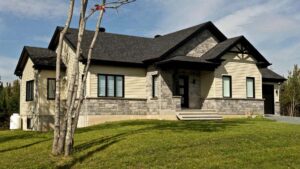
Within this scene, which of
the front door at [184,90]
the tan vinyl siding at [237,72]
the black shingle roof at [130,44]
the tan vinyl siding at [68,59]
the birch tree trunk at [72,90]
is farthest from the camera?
the front door at [184,90]

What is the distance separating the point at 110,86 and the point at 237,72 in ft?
30.0

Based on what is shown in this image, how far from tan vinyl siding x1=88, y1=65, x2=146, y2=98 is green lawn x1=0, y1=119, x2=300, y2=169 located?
27.7 ft

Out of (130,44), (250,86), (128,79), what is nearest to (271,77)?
(250,86)

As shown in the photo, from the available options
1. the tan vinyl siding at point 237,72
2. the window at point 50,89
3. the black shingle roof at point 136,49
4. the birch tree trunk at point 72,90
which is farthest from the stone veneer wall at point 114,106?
the birch tree trunk at point 72,90

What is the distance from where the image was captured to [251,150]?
13352mm

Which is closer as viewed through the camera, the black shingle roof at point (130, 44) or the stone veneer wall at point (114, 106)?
the stone veneer wall at point (114, 106)

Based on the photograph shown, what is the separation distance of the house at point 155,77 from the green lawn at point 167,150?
8.86m

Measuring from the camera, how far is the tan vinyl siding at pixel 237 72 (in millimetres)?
27922

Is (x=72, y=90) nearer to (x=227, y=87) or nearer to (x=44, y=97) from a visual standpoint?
(x=44, y=97)

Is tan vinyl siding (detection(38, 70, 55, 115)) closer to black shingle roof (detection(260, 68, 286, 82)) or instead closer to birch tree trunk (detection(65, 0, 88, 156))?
birch tree trunk (detection(65, 0, 88, 156))

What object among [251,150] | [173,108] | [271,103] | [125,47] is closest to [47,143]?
[251,150]

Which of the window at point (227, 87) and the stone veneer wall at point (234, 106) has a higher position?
the window at point (227, 87)

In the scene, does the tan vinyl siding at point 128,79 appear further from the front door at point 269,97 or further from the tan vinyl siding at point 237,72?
the front door at point 269,97

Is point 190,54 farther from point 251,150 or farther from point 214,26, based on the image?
point 251,150
